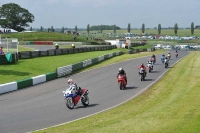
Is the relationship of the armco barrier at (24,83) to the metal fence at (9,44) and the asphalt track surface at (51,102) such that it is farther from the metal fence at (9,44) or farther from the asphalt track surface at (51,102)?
the metal fence at (9,44)

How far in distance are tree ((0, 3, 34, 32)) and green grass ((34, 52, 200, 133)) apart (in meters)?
112

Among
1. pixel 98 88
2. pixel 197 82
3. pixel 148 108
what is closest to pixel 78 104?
pixel 148 108

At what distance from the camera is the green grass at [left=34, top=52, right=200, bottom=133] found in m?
12.8

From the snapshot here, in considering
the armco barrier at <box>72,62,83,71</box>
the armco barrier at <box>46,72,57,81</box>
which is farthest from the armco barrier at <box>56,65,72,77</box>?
the armco barrier at <box>72,62,83,71</box>

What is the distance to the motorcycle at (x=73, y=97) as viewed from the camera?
693 inches

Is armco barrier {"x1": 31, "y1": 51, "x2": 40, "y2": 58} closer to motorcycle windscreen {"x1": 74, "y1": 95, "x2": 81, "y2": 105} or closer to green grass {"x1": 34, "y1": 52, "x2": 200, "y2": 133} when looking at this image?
green grass {"x1": 34, "y1": 52, "x2": 200, "y2": 133}

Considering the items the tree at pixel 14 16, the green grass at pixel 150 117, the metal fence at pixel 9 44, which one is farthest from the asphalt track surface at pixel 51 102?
the tree at pixel 14 16

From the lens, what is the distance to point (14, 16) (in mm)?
128500

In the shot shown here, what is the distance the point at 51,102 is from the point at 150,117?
23.9ft

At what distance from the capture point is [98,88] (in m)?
25.6

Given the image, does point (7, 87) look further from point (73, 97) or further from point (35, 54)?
point (35, 54)

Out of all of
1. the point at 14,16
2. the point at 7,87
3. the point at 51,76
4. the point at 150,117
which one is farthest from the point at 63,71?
the point at 14,16

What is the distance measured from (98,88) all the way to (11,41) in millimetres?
14111

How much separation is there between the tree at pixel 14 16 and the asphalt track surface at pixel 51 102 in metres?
102
